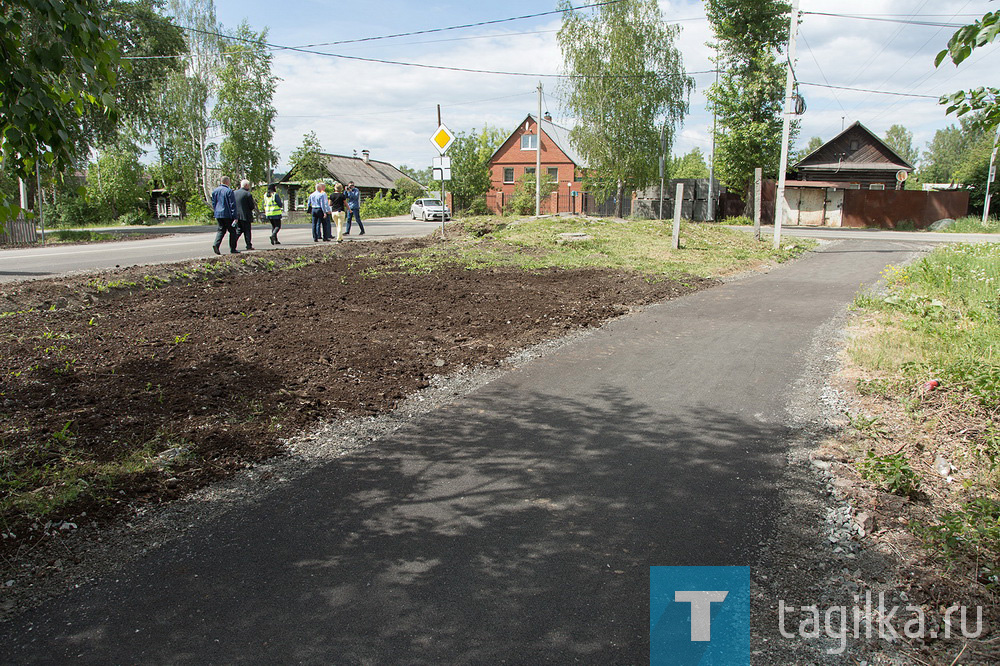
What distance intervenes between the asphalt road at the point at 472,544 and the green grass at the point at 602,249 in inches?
357

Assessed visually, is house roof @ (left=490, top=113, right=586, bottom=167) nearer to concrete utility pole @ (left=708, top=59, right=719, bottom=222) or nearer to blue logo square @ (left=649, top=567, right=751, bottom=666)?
concrete utility pole @ (left=708, top=59, right=719, bottom=222)

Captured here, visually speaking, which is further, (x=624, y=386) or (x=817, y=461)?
(x=624, y=386)

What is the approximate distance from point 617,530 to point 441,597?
45.5 inches

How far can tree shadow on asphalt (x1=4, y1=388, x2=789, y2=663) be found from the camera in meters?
2.77

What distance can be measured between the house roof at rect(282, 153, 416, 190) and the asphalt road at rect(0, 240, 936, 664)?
2331 inches

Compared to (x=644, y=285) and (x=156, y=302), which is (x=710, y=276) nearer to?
(x=644, y=285)

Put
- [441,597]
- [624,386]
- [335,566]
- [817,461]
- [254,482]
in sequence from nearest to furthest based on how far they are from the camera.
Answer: [441,597]
[335,566]
[254,482]
[817,461]
[624,386]

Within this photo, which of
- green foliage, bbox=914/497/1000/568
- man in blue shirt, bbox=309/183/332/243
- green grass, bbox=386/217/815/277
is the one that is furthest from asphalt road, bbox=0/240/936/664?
man in blue shirt, bbox=309/183/332/243

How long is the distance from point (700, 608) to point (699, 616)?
0.18 feet

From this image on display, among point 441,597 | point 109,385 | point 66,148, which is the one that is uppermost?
point 66,148

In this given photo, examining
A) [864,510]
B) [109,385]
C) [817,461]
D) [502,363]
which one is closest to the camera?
[864,510]

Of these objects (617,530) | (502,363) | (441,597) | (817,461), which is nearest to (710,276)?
(502,363)

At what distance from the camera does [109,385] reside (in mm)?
5809

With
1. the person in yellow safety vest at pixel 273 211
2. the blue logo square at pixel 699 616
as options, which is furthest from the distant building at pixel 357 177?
the blue logo square at pixel 699 616
